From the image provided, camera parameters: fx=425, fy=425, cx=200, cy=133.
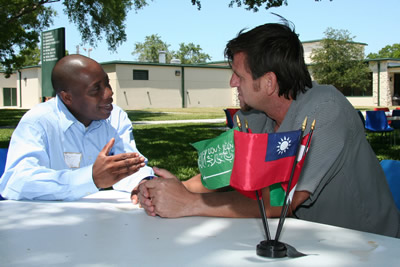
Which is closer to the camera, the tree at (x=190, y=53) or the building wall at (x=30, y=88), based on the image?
the building wall at (x=30, y=88)

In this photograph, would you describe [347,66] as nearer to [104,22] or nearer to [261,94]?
[104,22]

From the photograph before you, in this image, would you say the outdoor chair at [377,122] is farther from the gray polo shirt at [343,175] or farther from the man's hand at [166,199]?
the man's hand at [166,199]

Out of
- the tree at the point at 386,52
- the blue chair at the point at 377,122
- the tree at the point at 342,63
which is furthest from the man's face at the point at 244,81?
the tree at the point at 386,52

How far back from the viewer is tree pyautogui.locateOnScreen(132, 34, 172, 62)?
263 feet

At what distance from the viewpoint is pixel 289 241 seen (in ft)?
4.79

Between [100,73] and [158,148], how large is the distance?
662 centimetres

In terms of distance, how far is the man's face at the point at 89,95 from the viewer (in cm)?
260

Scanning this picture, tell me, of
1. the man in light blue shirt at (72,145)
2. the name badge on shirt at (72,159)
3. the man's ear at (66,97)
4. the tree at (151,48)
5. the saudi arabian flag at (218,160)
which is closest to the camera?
the saudi arabian flag at (218,160)

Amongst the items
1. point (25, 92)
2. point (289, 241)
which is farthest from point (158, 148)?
point (25, 92)

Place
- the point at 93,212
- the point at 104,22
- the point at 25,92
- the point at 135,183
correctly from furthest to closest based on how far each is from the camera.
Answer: the point at 25,92 < the point at 104,22 < the point at 135,183 < the point at 93,212

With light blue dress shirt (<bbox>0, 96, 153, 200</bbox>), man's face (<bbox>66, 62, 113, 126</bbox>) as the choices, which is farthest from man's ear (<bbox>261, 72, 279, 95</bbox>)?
man's face (<bbox>66, 62, 113, 126</bbox>)

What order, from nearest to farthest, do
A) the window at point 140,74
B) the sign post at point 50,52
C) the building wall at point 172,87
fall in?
the sign post at point 50,52, the building wall at point 172,87, the window at point 140,74

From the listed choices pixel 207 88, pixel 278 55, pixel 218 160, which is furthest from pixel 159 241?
pixel 207 88

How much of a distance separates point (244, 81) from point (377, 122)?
980 cm
